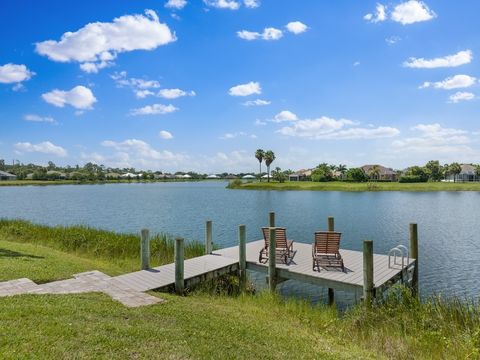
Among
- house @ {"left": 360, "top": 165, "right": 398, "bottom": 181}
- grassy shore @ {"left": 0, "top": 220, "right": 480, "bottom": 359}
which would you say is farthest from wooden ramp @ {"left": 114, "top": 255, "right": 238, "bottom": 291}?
house @ {"left": 360, "top": 165, "right": 398, "bottom": 181}

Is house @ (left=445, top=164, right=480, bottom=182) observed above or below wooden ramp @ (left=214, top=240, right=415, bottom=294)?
above

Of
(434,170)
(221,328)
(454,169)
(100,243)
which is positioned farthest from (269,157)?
(221,328)

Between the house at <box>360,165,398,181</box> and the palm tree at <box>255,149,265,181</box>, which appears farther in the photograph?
the palm tree at <box>255,149,265,181</box>

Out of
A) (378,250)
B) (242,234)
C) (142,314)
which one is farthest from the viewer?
(378,250)

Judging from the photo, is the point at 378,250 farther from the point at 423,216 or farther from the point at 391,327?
the point at 423,216

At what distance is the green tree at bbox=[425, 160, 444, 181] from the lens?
9931cm

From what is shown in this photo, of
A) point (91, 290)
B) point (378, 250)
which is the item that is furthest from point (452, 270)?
point (91, 290)

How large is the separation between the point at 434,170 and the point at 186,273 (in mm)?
107824

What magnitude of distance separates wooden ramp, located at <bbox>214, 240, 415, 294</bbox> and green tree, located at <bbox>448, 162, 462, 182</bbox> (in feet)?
348

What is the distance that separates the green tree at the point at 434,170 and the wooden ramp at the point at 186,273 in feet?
338

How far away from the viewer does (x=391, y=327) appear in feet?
23.9

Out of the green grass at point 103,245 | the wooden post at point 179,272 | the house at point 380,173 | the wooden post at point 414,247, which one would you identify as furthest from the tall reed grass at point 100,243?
the house at point 380,173

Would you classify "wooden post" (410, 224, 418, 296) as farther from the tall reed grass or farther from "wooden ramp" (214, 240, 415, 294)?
the tall reed grass

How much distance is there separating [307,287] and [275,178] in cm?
10284
